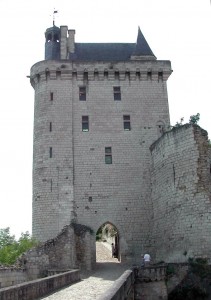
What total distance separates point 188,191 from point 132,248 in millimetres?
5309

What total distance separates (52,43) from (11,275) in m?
16.0

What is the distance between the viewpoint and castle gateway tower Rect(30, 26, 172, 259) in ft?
70.3

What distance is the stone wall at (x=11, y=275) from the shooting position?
1272 cm

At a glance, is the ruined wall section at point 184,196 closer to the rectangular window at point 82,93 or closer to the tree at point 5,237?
the rectangular window at point 82,93

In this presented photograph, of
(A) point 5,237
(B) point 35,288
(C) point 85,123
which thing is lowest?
(B) point 35,288

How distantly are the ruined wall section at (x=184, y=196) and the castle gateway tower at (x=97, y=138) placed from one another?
266 centimetres

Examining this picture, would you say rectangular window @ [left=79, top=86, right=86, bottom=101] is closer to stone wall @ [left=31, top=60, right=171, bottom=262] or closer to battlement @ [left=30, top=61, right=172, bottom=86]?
stone wall @ [left=31, top=60, right=171, bottom=262]

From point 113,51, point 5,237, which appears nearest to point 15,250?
point 5,237

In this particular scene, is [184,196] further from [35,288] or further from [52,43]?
[52,43]

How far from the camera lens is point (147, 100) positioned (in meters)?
23.7

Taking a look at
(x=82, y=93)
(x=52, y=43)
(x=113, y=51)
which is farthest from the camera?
(x=113, y=51)

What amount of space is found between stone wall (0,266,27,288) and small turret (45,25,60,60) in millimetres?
13965

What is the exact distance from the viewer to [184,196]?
17.7 meters

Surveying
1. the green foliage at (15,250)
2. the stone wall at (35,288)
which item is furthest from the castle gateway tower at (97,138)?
the stone wall at (35,288)
